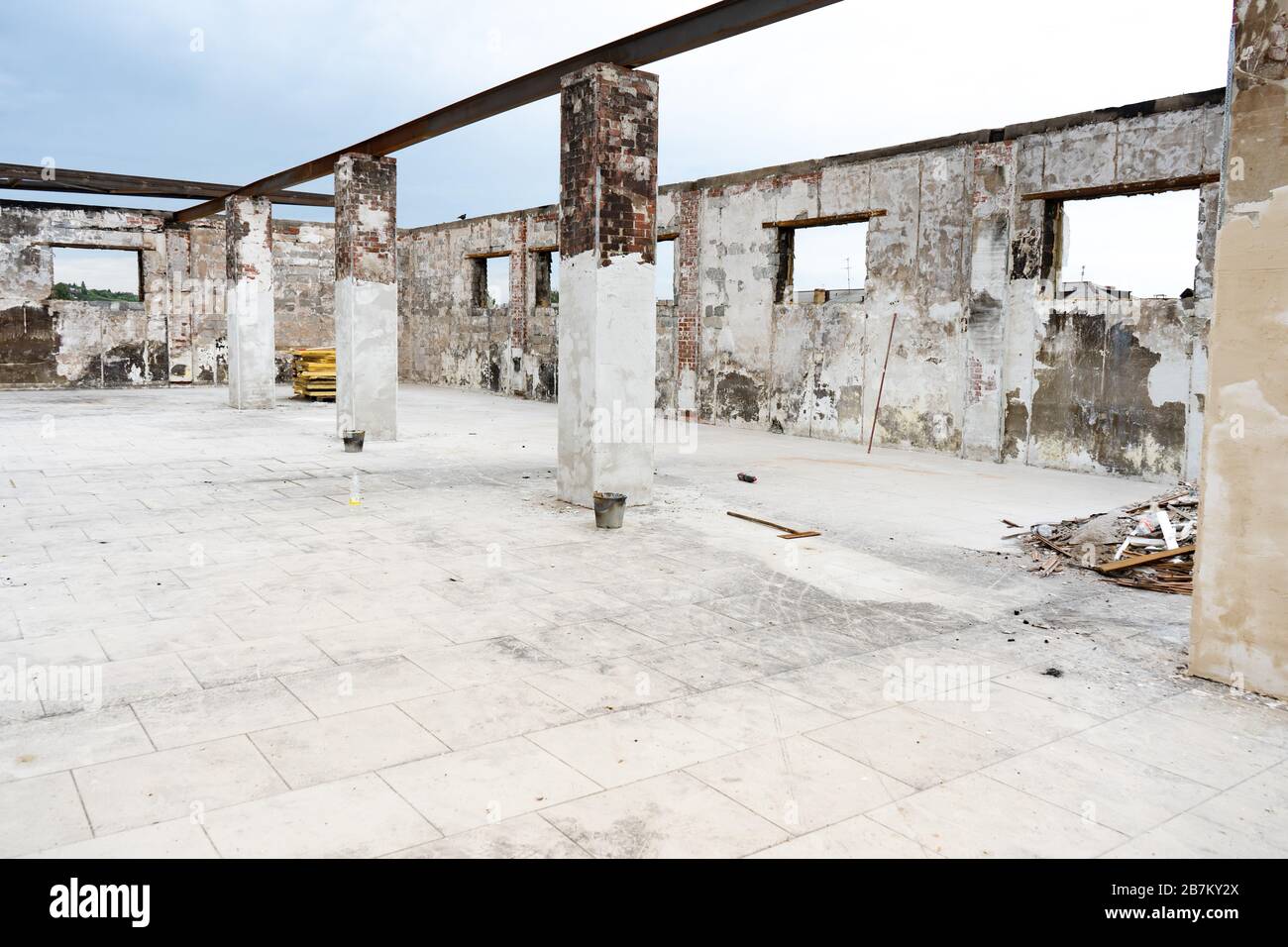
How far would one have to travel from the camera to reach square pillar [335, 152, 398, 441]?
12508 millimetres

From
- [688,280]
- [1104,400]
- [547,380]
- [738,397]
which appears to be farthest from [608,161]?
[547,380]

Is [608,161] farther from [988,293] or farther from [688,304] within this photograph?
[688,304]

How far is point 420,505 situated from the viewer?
27.0 feet

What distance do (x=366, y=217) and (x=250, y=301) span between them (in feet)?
18.2

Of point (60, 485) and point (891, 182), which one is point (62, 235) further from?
point (891, 182)

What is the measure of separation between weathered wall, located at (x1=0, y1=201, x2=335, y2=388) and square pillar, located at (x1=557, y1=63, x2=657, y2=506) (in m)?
17.7

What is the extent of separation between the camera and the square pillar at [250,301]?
1686 centimetres

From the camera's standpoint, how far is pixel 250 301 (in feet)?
55.7

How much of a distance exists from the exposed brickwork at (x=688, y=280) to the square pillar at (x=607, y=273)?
8.18 m

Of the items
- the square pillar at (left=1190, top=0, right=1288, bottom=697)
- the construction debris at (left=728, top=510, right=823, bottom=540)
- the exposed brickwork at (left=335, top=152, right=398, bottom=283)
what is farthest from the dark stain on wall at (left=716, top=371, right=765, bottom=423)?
the square pillar at (left=1190, top=0, right=1288, bottom=697)
